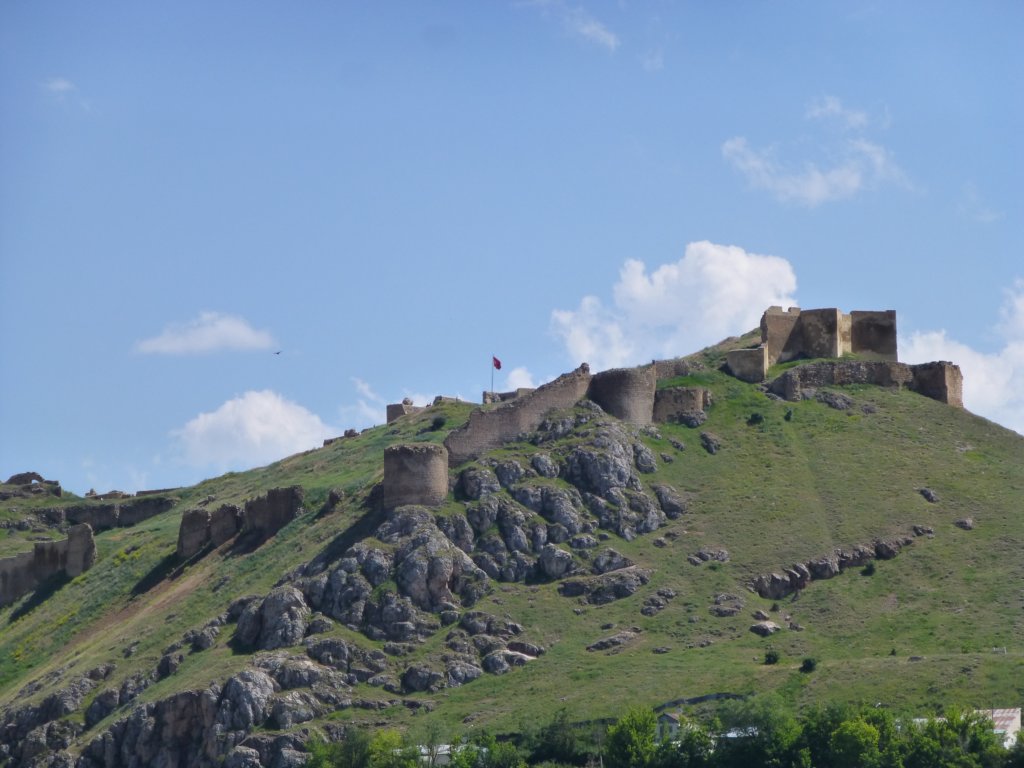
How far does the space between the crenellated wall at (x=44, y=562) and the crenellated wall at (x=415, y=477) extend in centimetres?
3155

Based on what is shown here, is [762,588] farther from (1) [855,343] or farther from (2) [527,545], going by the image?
(1) [855,343]

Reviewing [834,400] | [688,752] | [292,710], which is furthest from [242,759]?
[834,400]

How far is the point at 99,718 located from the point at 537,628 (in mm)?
22046

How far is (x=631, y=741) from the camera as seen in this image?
338ft

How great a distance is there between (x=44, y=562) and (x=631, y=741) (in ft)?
188

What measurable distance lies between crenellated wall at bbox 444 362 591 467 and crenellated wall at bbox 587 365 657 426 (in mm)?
851

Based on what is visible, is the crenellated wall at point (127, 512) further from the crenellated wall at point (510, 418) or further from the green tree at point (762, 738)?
the green tree at point (762, 738)

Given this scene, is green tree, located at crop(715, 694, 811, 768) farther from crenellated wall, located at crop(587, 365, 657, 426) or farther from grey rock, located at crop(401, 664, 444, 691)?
crenellated wall, located at crop(587, 365, 657, 426)

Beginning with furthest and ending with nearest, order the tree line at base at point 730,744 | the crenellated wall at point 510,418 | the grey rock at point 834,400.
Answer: the grey rock at point 834,400
the crenellated wall at point 510,418
the tree line at base at point 730,744

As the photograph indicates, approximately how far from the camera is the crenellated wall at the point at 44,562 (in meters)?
146

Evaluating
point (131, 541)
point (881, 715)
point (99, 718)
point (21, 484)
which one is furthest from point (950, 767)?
point (21, 484)

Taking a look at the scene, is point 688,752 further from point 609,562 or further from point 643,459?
point 643,459

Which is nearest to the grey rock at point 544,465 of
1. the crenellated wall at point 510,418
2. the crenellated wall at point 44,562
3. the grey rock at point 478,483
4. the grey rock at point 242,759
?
the grey rock at point 478,483

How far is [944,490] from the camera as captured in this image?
412ft
